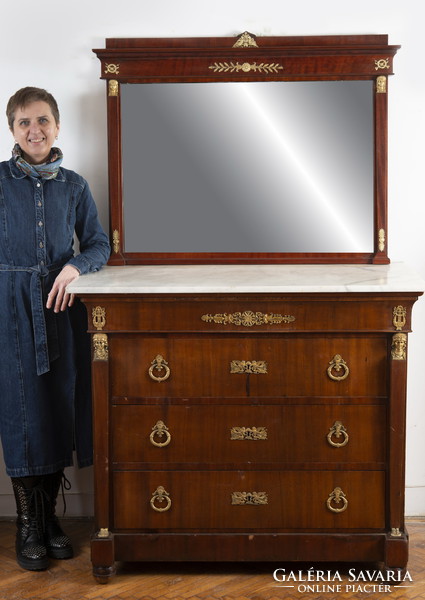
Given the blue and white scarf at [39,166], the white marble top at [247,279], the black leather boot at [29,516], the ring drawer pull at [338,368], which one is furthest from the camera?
the black leather boot at [29,516]

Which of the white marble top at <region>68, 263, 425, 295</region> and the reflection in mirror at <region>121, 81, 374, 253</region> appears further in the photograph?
the reflection in mirror at <region>121, 81, 374, 253</region>

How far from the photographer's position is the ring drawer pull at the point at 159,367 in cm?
276

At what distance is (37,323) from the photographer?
2887 mm

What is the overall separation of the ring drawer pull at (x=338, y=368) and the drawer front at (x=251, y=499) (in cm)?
32

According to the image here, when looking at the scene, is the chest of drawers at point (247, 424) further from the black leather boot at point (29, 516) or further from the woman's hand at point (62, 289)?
the black leather boot at point (29, 516)

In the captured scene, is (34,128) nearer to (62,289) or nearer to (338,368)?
(62,289)

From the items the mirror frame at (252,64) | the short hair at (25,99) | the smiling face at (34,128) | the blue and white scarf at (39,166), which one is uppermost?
the mirror frame at (252,64)

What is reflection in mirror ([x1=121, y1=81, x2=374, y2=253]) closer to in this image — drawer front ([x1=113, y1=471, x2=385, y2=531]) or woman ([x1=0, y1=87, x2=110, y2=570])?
woman ([x1=0, y1=87, x2=110, y2=570])

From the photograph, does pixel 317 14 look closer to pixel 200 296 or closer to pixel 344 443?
pixel 200 296

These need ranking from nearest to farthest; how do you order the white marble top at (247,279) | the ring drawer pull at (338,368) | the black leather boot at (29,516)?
the white marble top at (247,279), the ring drawer pull at (338,368), the black leather boot at (29,516)

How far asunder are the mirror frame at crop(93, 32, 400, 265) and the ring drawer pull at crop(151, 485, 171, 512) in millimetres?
1159

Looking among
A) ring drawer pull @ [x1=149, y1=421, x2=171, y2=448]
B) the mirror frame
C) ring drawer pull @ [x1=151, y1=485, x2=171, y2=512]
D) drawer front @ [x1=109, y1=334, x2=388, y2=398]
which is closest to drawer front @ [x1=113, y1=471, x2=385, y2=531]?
ring drawer pull @ [x1=151, y1=485, x2=171, y2=512]

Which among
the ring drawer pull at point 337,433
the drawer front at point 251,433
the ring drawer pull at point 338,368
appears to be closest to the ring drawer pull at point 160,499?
the drawer front at point 251,433

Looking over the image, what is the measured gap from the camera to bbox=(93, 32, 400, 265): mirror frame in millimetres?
3127
